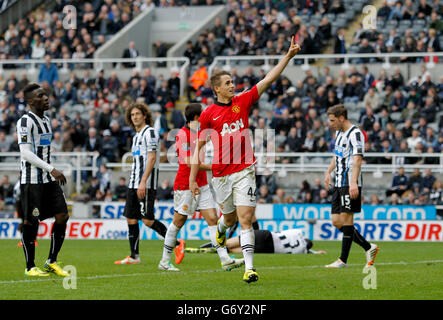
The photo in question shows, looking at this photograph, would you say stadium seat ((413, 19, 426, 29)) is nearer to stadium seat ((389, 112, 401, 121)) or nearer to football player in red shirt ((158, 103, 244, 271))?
stadium seat ((389, 112, 401, 121))

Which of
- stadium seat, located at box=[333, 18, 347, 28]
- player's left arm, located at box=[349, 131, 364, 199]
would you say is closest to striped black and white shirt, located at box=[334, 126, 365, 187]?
player's left arm, located at box=[349, 131, 364, 199]

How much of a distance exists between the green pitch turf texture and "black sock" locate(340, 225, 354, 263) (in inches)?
9.8

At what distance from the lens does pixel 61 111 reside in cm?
2895

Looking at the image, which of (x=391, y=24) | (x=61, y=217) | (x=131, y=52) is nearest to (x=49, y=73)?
(x=131, y=52)

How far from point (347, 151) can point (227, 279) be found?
3230 millimetres

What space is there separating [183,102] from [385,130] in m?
7.74

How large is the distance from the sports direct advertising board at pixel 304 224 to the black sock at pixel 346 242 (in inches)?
308

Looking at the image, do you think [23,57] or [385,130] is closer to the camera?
[385,130]

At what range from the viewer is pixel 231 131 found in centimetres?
1062

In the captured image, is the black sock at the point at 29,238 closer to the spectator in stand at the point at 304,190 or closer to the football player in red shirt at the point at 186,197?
the football player in red shirt at the point at 186,197

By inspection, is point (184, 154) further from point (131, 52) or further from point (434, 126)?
point (131, 52)

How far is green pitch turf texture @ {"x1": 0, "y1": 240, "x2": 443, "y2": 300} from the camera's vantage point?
929 cm

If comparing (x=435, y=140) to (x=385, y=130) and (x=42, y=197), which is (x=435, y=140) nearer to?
(x=385, y=130)
